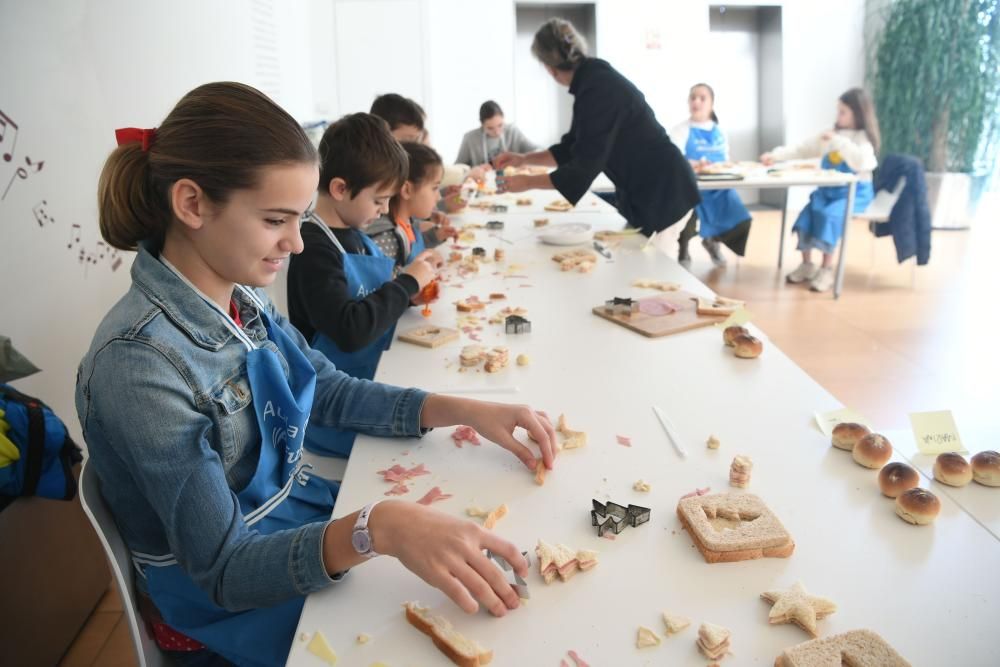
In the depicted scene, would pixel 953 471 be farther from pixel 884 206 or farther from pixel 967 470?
pixel 884 206

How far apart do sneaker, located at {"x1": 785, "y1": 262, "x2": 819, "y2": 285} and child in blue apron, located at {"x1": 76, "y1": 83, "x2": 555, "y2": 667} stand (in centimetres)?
513

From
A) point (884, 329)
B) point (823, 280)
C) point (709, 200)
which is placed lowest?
point (884, 329)

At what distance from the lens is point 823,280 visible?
18.4ft

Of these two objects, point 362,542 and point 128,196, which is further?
point 128,196

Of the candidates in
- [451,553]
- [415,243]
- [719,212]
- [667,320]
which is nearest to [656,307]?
[667,320]

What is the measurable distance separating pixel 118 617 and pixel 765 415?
6.71 ft

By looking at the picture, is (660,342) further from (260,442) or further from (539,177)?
(539,177)

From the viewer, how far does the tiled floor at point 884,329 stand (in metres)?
3.44

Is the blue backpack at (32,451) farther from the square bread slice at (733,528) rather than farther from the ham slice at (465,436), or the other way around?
the square bread slice at (733,528)

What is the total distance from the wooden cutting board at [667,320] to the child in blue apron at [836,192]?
13.1 ft

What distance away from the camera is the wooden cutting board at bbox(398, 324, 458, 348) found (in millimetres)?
1885

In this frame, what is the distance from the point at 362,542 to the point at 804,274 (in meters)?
5.61

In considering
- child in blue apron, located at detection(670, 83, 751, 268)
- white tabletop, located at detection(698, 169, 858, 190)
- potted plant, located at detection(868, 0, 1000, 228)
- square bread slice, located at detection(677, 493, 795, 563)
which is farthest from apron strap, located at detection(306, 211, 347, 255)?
potted plant, located at detection(868, 0, 1000, 228)

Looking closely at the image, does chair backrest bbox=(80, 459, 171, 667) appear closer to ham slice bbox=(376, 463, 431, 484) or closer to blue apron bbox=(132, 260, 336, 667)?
blue apron bbox=(132, 260, 336, 667)
